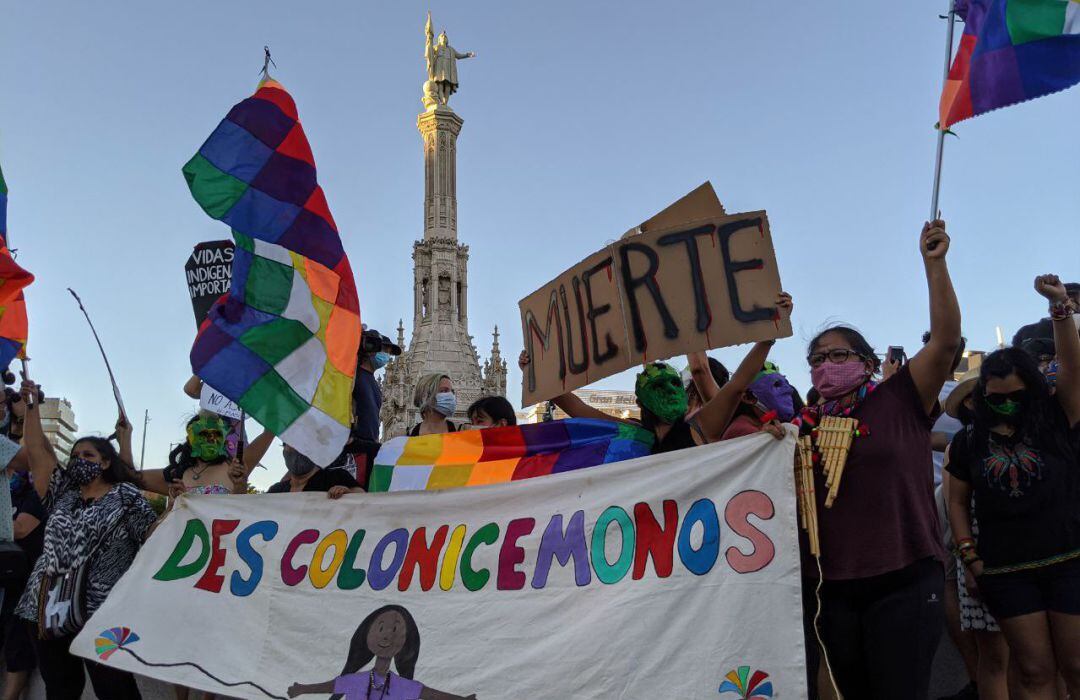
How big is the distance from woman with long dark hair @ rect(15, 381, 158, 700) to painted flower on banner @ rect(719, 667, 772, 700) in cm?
334

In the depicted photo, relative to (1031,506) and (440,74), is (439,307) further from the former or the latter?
(1031,506)

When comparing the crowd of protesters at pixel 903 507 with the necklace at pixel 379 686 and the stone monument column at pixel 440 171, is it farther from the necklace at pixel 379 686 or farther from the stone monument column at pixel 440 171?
the stone monument column at pixel 440 171

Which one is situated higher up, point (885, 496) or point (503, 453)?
point (503, 453)

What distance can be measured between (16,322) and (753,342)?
572 cm

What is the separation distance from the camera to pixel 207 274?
745 cm

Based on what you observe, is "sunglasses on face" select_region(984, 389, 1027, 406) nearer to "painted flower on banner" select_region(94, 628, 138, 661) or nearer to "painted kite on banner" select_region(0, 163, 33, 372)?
"painted flower on banner" select_region(94, 628, 138, 661)

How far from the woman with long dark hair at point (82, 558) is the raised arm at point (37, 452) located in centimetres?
29

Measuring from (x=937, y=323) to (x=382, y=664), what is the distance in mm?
2727

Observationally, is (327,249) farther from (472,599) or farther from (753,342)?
(753,342)

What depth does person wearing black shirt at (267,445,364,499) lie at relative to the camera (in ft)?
16.4

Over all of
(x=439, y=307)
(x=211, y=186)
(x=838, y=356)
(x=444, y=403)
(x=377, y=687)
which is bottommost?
(x=377, y=687)

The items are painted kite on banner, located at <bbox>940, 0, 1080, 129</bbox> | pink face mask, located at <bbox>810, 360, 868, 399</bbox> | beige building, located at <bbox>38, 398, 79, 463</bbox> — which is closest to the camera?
pink face mask, located at <bbox>810, 360, 868, 399</bbox>

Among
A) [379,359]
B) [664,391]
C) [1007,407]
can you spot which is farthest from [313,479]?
[1007,407]

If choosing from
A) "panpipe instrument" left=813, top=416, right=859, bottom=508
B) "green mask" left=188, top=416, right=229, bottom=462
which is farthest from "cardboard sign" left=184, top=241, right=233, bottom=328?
"panpipe instrument" left=813, top=416, right=859, bottom=508
